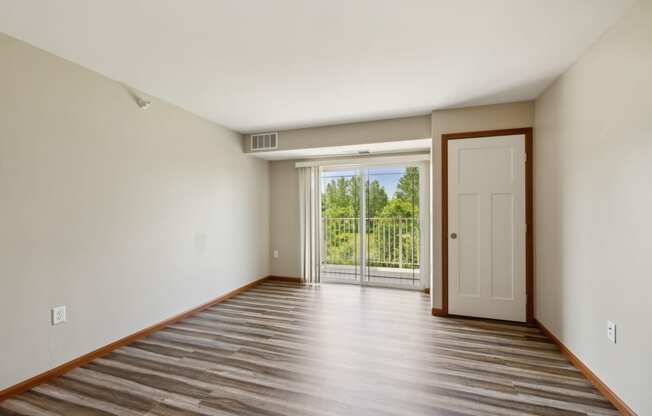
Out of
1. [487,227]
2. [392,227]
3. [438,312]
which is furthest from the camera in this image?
[392,227]

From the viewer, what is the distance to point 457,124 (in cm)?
339

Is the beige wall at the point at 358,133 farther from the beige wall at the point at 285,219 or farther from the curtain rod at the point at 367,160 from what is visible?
the beige wall at the point at 285,219

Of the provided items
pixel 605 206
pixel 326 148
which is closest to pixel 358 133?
pixel 326 148

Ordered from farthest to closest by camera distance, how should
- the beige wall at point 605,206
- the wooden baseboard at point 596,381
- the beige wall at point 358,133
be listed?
1. the beige wall at point 358,133
2. the wooden baseboard at point 596,381
3. the beige wall at point 605,206

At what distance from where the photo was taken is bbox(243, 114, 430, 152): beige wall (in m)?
3.69

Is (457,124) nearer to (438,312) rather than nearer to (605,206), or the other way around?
(605,206)

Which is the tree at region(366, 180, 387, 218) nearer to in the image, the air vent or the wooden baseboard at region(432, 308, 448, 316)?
the air vent

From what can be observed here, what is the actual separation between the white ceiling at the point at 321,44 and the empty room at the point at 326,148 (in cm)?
2

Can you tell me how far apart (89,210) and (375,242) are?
11.8 feet

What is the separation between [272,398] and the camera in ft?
6.47

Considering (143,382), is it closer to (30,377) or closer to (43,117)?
(30,377)

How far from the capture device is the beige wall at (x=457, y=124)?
321cm


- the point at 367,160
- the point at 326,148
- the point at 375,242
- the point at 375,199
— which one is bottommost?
the point at 375,242

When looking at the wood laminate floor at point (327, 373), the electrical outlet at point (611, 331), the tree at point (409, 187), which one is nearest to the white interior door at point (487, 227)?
the wood laminate floor at point (327, 373)
